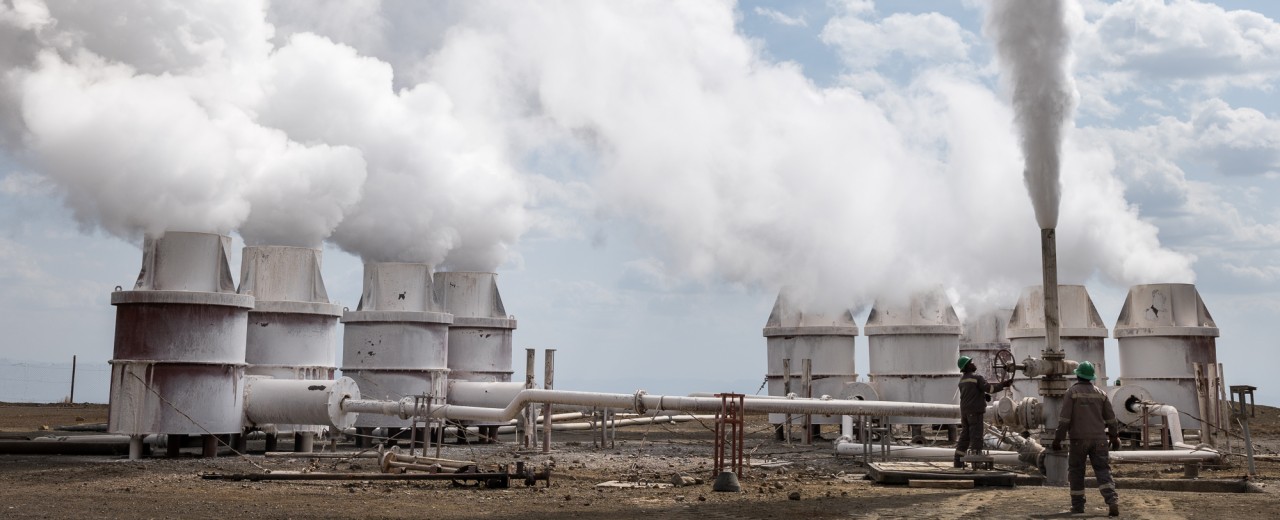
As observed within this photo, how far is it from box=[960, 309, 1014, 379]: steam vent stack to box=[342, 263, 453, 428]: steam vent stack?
19.2 meters

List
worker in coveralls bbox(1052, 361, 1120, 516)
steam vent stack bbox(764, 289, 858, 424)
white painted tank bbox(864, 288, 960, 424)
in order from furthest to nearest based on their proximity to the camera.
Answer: steam vent stack bbox(764, 289, 858, 424)
white painted tank bbox(864, 288, 960, 424)
worker in coveralls bbox(1052, 361, 1120, 516)

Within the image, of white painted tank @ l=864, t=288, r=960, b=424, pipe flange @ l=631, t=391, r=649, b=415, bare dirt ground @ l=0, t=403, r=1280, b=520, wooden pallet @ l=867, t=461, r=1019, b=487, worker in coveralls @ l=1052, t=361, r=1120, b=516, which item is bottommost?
bare dirt ground @ l=0, t=403, r=1280, b=520

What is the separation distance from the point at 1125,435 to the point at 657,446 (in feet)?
34.6

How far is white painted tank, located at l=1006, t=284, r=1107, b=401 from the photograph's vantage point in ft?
99.5

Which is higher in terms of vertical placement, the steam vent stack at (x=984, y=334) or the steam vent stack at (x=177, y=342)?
the steam vent stack at (x=984, y=334)

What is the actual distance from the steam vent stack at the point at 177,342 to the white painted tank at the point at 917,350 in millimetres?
16199

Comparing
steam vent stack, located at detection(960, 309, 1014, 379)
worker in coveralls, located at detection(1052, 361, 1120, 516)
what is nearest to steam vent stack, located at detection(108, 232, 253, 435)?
worker in coveralls, located at detection(1052, 361, 1120, 516)

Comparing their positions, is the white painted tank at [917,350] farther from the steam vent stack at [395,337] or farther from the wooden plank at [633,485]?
the wooden plank at [633,485]

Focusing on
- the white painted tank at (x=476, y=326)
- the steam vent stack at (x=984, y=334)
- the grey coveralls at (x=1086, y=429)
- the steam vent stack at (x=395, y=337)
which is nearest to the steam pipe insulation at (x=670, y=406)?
the steam vent stack at (x=395, y=337)

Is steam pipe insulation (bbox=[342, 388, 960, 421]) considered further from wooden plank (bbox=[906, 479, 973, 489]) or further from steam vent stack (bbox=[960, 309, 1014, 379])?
steam vent stack (bbox=[960, 309, 1014, 379])

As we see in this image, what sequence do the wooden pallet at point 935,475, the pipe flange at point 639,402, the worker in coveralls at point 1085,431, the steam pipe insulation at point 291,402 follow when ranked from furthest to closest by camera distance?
the steam pipe insulation at point 291,402
the pipe flange at point 639,402
the wooden pallet at point 935,475
the worker in coveralls at point 1085,431

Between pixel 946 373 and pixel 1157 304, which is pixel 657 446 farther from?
pixel 1157 304

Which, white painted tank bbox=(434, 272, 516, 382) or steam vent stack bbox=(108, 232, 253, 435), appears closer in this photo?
steam vent stack bbox=(108, 232, 253, 435)

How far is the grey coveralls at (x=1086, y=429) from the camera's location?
13.3 meters
